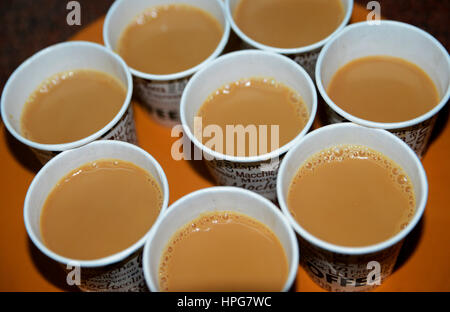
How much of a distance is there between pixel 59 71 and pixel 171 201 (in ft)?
1.71

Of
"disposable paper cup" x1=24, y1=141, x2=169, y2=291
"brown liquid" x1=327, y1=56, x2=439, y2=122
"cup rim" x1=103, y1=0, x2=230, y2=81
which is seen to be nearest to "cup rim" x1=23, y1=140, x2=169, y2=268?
"disposable paper cup" x1=24, y1=141, x2=169, y2=291

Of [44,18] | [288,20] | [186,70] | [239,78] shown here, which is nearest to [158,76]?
[186,70]

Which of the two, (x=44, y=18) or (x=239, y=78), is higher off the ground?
(x=239, y=78)

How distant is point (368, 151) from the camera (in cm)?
147

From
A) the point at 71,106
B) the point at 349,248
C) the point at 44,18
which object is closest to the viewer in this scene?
the point at 349,248

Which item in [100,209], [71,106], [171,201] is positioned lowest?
[171,201]

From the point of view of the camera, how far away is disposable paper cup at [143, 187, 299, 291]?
1.28 m

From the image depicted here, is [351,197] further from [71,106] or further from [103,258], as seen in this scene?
[71,106]

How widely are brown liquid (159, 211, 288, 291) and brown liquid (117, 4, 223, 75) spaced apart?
0.55m

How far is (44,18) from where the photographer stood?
241 centimetres

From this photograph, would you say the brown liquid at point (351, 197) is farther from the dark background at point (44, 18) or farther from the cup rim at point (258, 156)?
the dark background at point (44, 18)

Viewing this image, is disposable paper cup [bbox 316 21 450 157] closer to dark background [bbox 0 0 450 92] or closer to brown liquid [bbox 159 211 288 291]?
brown liquid [bbox 159 211 288 291]
